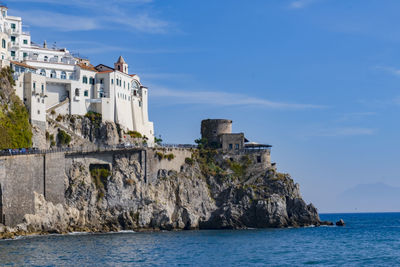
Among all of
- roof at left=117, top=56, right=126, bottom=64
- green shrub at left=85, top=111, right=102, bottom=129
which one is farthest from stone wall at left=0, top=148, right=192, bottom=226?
roof at left=117, top=56, right=126, bottom=64

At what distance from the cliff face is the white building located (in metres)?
9.89

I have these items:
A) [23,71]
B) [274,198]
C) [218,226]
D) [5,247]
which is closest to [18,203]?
[5,247]

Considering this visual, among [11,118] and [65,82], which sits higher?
[65,82]

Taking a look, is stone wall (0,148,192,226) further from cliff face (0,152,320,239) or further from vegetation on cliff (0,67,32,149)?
vegetation on cliff (0,67,32,149)

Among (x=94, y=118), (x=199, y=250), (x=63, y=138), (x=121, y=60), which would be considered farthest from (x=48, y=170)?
(x=121, y=60)

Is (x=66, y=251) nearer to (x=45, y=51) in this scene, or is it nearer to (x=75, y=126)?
(x=75, y=126)

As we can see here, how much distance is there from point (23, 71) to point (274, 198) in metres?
36.7

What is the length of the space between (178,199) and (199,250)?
25.9m

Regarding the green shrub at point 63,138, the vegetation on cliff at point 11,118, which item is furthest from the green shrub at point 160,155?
the vegetation on cliff at point 11,118

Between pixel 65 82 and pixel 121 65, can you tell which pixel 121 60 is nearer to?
pixel 121 65

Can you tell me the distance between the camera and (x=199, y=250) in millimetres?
62875

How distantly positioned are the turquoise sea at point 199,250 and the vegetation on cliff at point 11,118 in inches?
469

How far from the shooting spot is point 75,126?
88250 millimetres

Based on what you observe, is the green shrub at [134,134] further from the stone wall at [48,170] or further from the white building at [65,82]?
the stone wall at [48,170]
